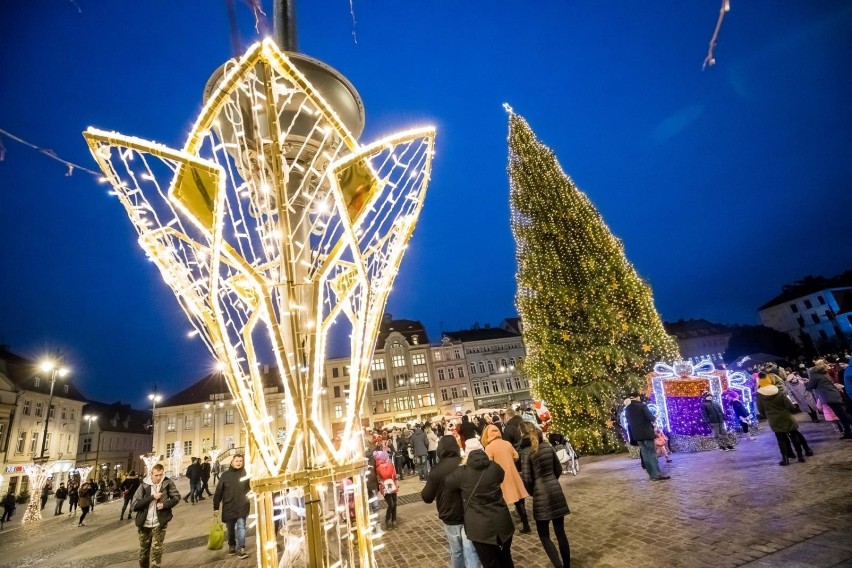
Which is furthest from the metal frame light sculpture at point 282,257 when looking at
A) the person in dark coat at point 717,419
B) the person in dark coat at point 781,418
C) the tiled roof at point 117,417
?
the tiled roof at point 117,417

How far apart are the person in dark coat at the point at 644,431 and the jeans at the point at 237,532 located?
8368 mm

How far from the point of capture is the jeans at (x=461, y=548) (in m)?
4.56

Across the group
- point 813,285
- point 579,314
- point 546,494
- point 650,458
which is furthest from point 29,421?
point 813,285

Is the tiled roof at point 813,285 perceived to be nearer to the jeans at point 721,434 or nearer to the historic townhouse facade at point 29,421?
the jeans at point 721,434

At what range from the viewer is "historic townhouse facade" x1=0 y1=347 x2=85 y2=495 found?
3347cm

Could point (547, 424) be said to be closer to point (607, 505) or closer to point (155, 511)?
point (607, 505)

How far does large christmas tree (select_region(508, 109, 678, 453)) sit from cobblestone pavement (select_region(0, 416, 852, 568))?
2372 mm

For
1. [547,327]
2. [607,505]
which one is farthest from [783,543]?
[547,327]

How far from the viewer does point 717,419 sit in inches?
420

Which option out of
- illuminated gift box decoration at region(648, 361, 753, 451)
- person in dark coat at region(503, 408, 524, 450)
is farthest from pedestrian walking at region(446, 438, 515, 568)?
illuminated gift box decoration at region(648, 361, 753, 451)

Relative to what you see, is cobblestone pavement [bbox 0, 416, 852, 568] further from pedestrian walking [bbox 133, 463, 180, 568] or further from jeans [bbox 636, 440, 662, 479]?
pedestrian walking [bbox 133, 463, 180, 568]

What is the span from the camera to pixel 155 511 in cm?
657

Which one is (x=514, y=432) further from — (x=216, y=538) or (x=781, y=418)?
(x=216, y=538)

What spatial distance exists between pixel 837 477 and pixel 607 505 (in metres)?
3.63
